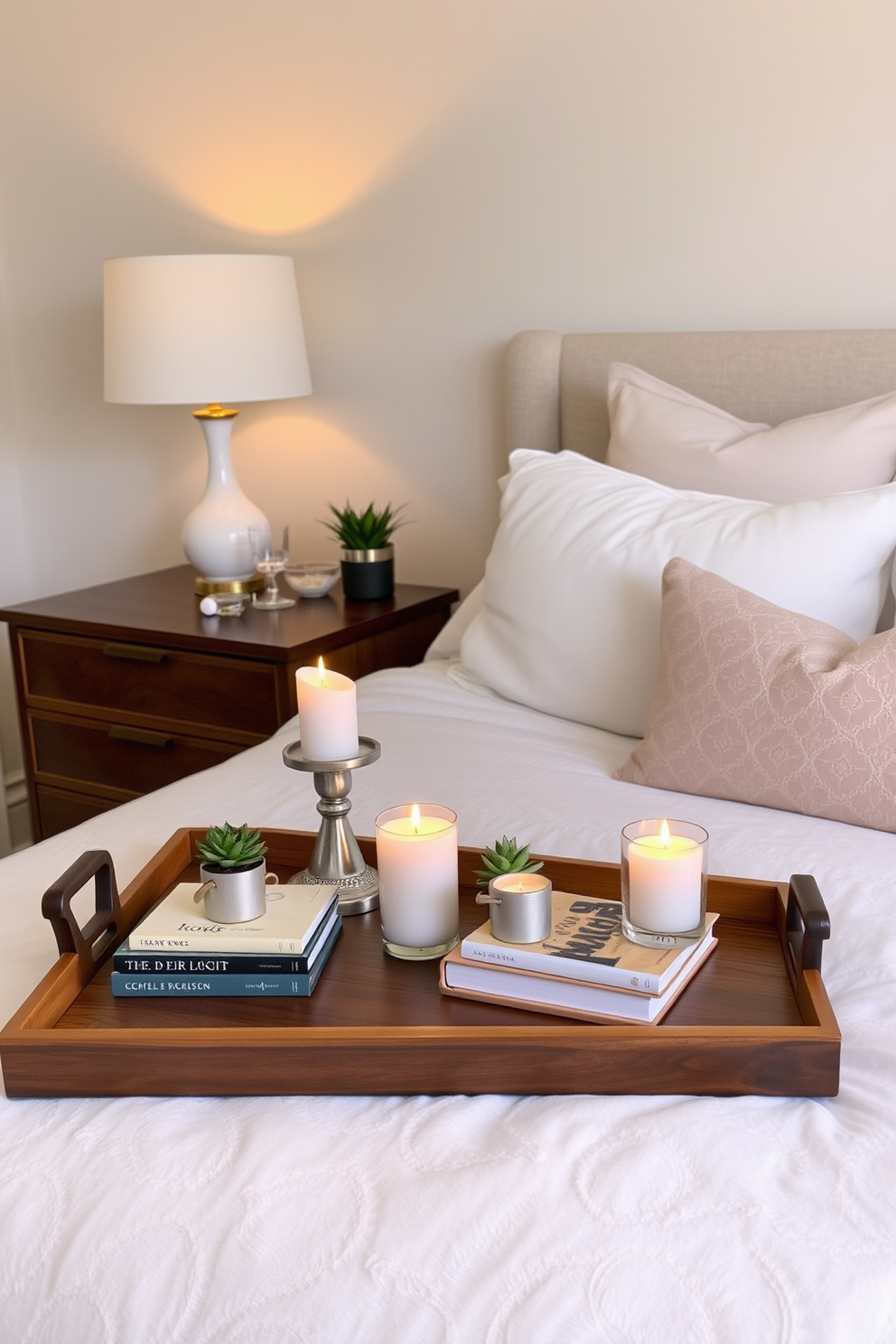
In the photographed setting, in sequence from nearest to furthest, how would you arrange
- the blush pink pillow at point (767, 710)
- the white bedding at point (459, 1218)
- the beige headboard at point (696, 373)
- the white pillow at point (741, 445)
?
the white bedding at point (459, 1218) < the blush pink pillow at point (767, 710) < the white pillow at point (741, 445) < the beige headboard at point (696, 373)

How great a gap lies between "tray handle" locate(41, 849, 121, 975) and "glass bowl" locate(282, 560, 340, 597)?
134cm

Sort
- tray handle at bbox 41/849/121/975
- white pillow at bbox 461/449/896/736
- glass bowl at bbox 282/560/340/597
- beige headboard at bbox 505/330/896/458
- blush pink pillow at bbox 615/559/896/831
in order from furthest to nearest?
glass bowl at bbox 282/560/340/597 < beige headboard at bbox 505/330/896/458 < white pillow at bbox 461/449/896/736 < blush pink pillow at bbox 615/559/896/831 < tray handle at bbox 41/849/121/975

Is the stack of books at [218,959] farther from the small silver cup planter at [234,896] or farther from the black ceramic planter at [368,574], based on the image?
the black ceramic planter at [368,574]

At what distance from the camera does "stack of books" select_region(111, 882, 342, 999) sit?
997mm

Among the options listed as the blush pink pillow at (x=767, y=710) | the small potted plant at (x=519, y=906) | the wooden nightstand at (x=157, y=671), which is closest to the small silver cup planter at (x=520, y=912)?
the small potted plant at (x=519, y=906)

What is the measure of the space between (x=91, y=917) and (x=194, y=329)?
1446mm

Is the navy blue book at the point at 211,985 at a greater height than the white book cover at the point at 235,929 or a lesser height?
lesser

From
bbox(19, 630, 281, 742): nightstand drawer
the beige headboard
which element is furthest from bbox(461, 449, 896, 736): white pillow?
bbox(19, 630, 281, 742): nightstand drawer

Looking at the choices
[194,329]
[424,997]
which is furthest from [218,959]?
[194,329]

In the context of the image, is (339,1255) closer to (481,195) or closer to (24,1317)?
(24,1317)

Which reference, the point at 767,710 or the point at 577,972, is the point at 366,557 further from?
the point at 577,972

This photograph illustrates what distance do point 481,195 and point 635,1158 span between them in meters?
2.02

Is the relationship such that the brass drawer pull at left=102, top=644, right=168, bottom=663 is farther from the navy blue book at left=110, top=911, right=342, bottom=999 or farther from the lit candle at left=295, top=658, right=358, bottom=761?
the navy blue book at left=110, top=911, right=342, bottom=999

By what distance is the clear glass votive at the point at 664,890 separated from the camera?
987 millimetres
